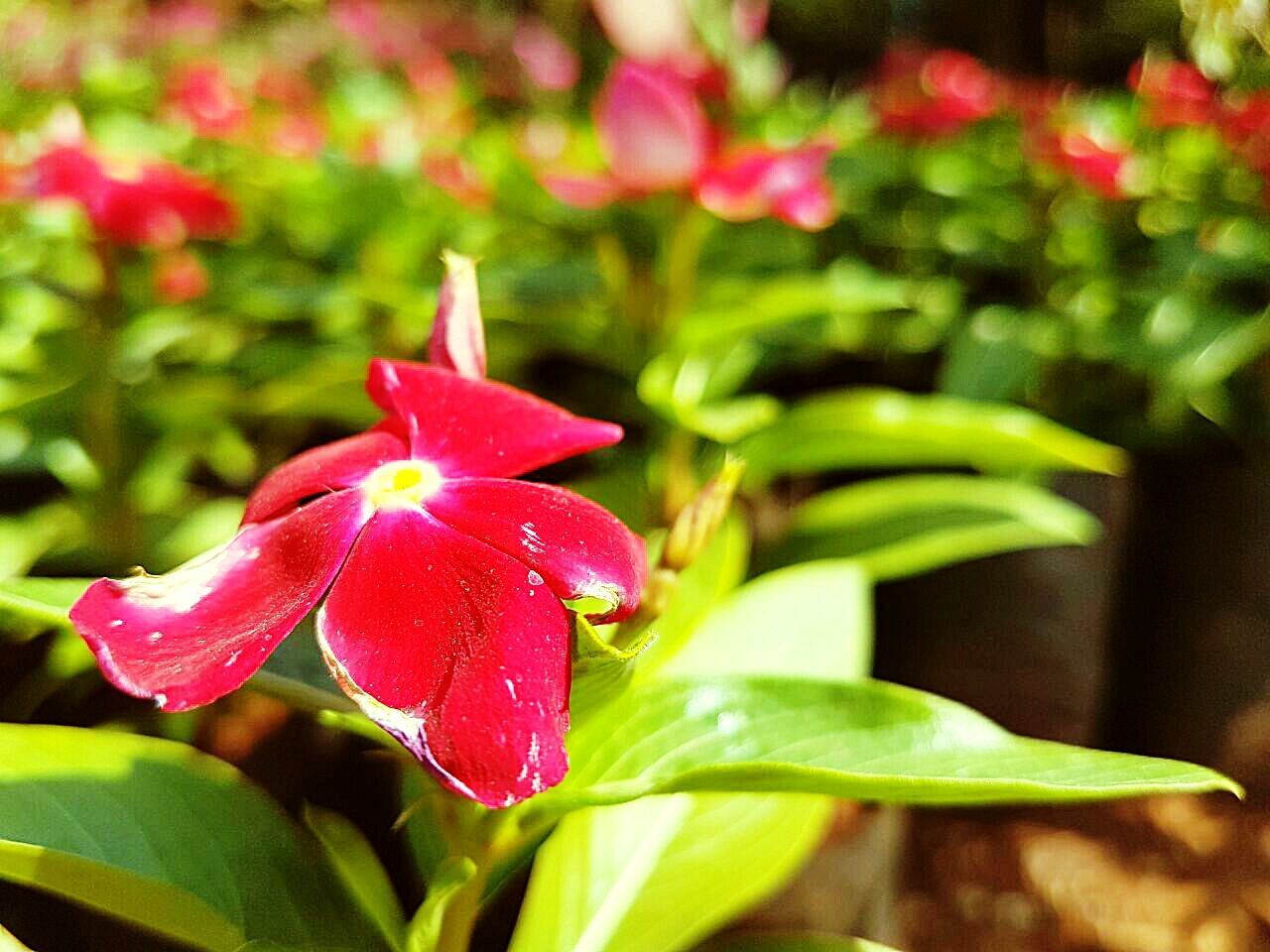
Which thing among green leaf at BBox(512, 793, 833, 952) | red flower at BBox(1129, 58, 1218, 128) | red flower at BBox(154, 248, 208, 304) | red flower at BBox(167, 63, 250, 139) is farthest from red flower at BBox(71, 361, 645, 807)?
red flower at BBox(1129, 58, 1218, 128)

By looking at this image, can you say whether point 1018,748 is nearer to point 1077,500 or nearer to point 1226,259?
point 1077,500

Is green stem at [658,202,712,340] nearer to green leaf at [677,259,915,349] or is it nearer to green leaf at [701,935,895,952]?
green leaf at [677,259,915,349]

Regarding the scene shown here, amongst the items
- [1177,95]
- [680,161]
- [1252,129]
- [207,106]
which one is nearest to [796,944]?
[680,161]

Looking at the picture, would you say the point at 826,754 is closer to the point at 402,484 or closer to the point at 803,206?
the point at 402,484

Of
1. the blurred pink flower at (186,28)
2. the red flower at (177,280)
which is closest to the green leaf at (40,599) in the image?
the red flower at (177,280)

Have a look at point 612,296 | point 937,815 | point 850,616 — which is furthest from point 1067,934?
point 612,296
